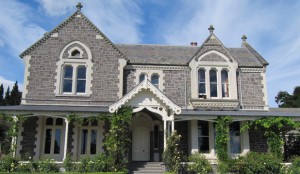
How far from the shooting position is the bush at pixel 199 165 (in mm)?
17328

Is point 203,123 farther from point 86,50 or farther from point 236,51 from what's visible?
point 86,50

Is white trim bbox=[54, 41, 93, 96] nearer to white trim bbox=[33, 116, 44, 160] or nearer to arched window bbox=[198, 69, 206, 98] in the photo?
white trim bbox=[33, 116, 44, 160]

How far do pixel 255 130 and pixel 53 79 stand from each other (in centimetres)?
1423

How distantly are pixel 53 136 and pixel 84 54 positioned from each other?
5940 mm

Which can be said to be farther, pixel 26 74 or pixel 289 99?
pixel 289 99

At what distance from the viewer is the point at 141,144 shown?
2084 cm

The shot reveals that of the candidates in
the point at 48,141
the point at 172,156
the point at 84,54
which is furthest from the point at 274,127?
the point at 48,141

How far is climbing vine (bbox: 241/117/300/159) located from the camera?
18839mm

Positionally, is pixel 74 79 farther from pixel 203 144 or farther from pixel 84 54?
pixel 203 144

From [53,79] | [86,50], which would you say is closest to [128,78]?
[86,50]

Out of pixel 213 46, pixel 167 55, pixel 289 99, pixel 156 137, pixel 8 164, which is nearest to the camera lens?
pixel 8 164

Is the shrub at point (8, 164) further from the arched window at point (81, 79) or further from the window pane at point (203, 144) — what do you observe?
the window pane at point (203, 144)

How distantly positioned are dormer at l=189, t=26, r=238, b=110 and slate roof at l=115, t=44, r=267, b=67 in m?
1.03

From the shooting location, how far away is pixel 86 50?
69.8 ft
